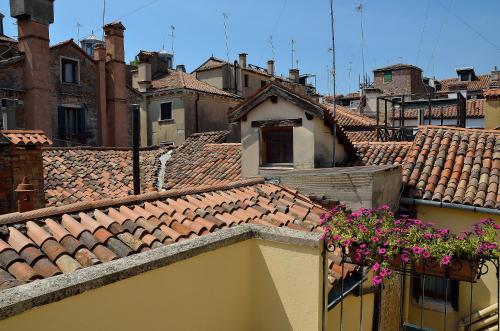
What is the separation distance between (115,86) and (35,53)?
17.6 ft

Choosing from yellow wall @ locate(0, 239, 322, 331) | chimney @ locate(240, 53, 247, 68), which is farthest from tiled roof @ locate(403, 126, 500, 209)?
chimney @ locate(240, 53, 247, 68)

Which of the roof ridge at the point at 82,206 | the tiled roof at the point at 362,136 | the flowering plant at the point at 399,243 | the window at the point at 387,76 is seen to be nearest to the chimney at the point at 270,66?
the window at the point at 387,76

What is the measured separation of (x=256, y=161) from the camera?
37.3ft

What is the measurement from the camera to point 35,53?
2017 centimetres

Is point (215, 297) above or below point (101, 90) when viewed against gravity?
below

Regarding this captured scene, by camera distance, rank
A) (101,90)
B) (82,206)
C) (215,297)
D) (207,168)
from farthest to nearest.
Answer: (101,90), (207,168), (82,206), (215,297)

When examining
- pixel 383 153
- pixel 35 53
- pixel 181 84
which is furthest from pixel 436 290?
pixel 181 84

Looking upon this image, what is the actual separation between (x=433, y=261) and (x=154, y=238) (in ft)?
9.26

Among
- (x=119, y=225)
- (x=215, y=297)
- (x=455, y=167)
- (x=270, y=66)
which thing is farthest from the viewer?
(x=270, y=66)

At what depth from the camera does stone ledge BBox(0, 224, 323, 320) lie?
Result: 2.31 m

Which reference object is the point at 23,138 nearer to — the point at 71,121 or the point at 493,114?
the point at 71,121

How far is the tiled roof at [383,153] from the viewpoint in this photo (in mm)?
11484

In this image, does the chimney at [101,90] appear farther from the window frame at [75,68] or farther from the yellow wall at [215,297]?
the yellow wall at [215,297]

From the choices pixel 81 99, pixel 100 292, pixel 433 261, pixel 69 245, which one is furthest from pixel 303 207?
pixel 81 99
